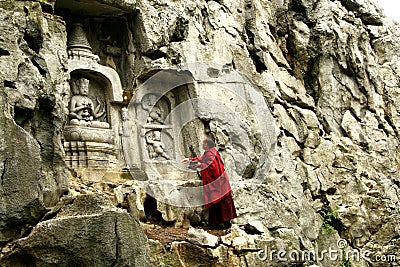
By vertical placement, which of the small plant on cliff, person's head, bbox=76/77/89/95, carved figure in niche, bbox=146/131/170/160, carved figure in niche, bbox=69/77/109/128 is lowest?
the small plant on cliff

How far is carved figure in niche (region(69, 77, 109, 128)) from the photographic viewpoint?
12961mm

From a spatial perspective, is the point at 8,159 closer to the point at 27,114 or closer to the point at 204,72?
the point at 27,114

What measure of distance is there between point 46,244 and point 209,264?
377 cm

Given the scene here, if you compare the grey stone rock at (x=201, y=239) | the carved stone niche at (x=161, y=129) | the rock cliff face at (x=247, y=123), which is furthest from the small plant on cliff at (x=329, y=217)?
the grey stone rock at (x=201, y=239)

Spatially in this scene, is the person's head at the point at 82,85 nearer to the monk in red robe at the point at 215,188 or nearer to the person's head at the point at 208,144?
the monk in red robe at the point at 215,188

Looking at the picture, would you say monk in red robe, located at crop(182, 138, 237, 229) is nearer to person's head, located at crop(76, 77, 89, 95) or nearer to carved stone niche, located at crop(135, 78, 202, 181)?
carved stone niche, located at crop(135, 78, 202, 181)

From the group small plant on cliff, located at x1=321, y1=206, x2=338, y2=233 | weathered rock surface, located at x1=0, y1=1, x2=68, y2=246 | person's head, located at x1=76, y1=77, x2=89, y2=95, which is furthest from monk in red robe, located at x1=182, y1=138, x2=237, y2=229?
small plant on cliff, located at x1=321, y1=206, x2=338, y2=233

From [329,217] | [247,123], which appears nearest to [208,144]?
[247,123]

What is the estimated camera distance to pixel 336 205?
16.1 m

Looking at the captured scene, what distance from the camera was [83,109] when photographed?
42.9ft

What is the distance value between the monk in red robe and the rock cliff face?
50cm

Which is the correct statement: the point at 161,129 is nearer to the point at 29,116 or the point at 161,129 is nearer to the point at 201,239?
the point at 201,239

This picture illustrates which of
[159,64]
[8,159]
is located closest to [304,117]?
[159,64]

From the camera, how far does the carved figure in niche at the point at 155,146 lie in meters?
13.8
